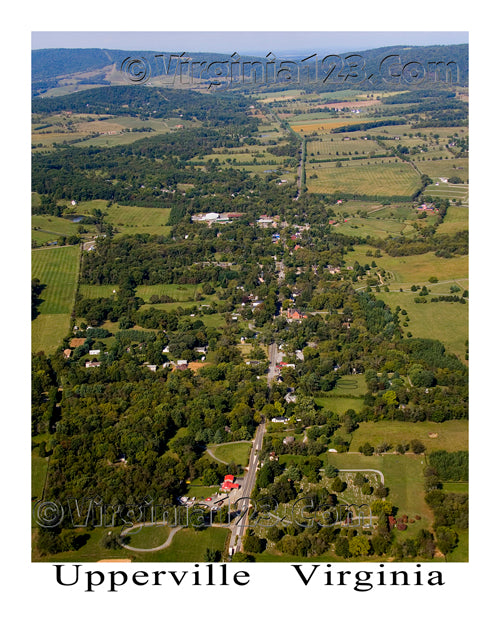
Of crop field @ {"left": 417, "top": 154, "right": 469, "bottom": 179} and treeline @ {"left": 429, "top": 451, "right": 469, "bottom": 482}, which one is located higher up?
crop field @ {"left": 417, "top": 154, "right": 469, "bottom": 179}

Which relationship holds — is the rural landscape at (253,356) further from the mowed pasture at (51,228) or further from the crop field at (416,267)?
the mowed pasture at (51,228)

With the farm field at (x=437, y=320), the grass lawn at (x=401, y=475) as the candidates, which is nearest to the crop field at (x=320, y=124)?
→ the farm field at (x=437, y=320)

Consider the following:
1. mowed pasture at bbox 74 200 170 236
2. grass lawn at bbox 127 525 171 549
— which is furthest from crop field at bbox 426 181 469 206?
grass lawn at bbox 127 525 171 549

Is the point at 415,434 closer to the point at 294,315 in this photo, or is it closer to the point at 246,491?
the point at 246,491

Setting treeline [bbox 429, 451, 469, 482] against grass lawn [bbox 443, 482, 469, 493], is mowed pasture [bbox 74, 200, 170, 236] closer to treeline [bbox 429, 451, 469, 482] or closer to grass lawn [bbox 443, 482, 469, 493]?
treeline [bbox 429, 451, 469, 482]

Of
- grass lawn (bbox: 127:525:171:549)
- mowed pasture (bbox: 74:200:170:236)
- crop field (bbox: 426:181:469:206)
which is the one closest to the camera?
grass lawn (bbox: 127:525:171:549)
